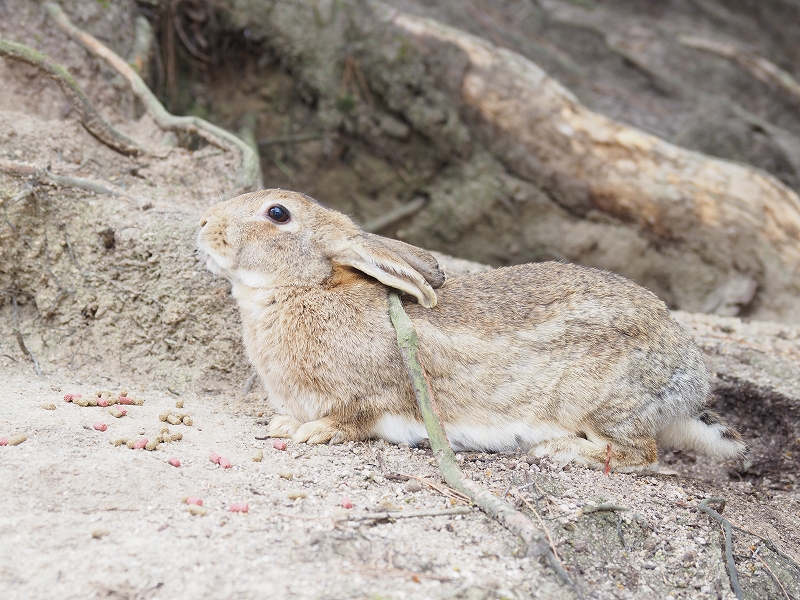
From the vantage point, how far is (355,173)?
30.1ft

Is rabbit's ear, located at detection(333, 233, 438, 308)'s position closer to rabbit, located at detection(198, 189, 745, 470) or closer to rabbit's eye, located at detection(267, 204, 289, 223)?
rabbit, located at detection(198, 189, 745, 470)

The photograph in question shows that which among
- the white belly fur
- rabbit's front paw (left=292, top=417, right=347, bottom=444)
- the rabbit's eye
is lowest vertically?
rabbit's front paw (left=292, top=417, right=347, bottom=444)

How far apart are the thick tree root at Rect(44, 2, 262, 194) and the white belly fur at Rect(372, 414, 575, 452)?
2398 millimetres

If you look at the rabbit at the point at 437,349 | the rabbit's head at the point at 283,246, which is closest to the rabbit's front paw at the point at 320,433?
the rabbit at the point at 437,349

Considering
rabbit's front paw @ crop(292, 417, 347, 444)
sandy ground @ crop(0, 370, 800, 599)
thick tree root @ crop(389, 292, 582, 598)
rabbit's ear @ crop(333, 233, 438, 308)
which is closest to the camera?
sandy ground @ crop(0, 370, 800, 599)

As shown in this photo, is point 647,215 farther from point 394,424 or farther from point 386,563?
point 386,563

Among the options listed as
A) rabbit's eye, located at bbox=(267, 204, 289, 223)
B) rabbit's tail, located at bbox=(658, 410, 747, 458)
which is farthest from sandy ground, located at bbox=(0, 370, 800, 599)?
rabbit's eye, located at bbox=(267, 204, 289, 223)

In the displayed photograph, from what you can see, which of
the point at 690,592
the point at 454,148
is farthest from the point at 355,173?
the point at 690,592

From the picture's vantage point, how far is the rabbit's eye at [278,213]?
14.0ft

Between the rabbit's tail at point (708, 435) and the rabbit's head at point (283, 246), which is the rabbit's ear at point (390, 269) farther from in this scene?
the rabbit's tail at point (708, 435)

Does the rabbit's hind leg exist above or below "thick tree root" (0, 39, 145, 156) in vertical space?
below

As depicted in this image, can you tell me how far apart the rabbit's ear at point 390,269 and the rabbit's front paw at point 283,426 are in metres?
0.92

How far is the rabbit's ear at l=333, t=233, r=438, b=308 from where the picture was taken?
3.96 m

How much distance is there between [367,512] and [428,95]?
6.51 meters
